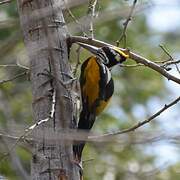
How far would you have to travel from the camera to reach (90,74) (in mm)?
3977

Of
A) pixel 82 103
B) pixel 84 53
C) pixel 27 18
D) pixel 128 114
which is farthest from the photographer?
pixel 128 114

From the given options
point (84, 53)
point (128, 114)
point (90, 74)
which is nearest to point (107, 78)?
point (90, 74)

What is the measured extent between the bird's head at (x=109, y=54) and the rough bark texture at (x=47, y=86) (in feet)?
0.66

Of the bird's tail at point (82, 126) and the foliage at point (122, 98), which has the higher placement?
the foliage at point (122, 98)

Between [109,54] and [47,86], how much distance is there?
53 centimetres

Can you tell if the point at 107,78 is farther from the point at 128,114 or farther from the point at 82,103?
the point at 128,114

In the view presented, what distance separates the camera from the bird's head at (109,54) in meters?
3.79

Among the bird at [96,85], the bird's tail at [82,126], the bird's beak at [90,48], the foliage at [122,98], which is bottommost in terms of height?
the bird's tail at [82,126]

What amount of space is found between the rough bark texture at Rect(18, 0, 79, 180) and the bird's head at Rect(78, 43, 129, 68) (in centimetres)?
20

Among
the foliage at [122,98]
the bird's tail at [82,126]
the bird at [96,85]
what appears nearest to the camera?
the bird's tail at [82,126]

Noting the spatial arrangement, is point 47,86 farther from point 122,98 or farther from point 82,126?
point 122,98

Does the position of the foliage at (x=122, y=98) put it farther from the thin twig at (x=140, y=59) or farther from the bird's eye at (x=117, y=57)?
the thin twig at (x=140, y=59)

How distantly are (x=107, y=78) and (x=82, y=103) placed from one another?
219mm

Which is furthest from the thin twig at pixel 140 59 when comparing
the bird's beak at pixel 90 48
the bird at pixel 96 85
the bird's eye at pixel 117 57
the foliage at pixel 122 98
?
the foliage at pixel 122 98
